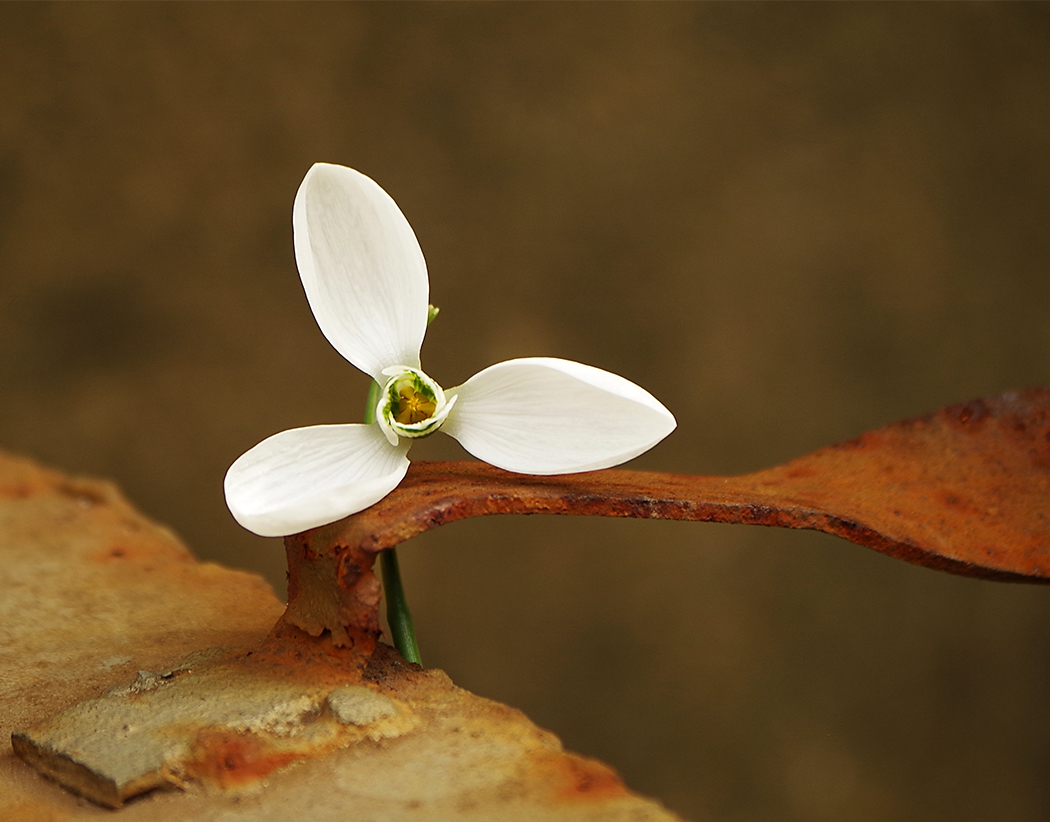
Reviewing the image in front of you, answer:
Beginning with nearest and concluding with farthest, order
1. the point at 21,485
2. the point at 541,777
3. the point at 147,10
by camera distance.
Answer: the point at 541,777 → the point at 21,485 → the point at 147,10

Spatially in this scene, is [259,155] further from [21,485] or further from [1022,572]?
[1022,572]

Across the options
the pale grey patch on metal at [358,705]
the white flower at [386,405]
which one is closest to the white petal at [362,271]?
the white flower at [386,405]

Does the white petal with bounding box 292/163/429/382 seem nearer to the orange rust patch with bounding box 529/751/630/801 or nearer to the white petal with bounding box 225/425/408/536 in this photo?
the white petal with bounding box 225/425/408/536

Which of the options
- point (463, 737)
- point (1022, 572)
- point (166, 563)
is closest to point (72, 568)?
point (166, 563)

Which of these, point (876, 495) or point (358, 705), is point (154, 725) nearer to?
point (358, 705)

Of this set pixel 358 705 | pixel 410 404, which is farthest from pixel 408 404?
pixel 358 705

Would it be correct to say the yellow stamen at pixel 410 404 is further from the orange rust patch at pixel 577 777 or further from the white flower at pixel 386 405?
the orange rust patch at pixel 577 777
